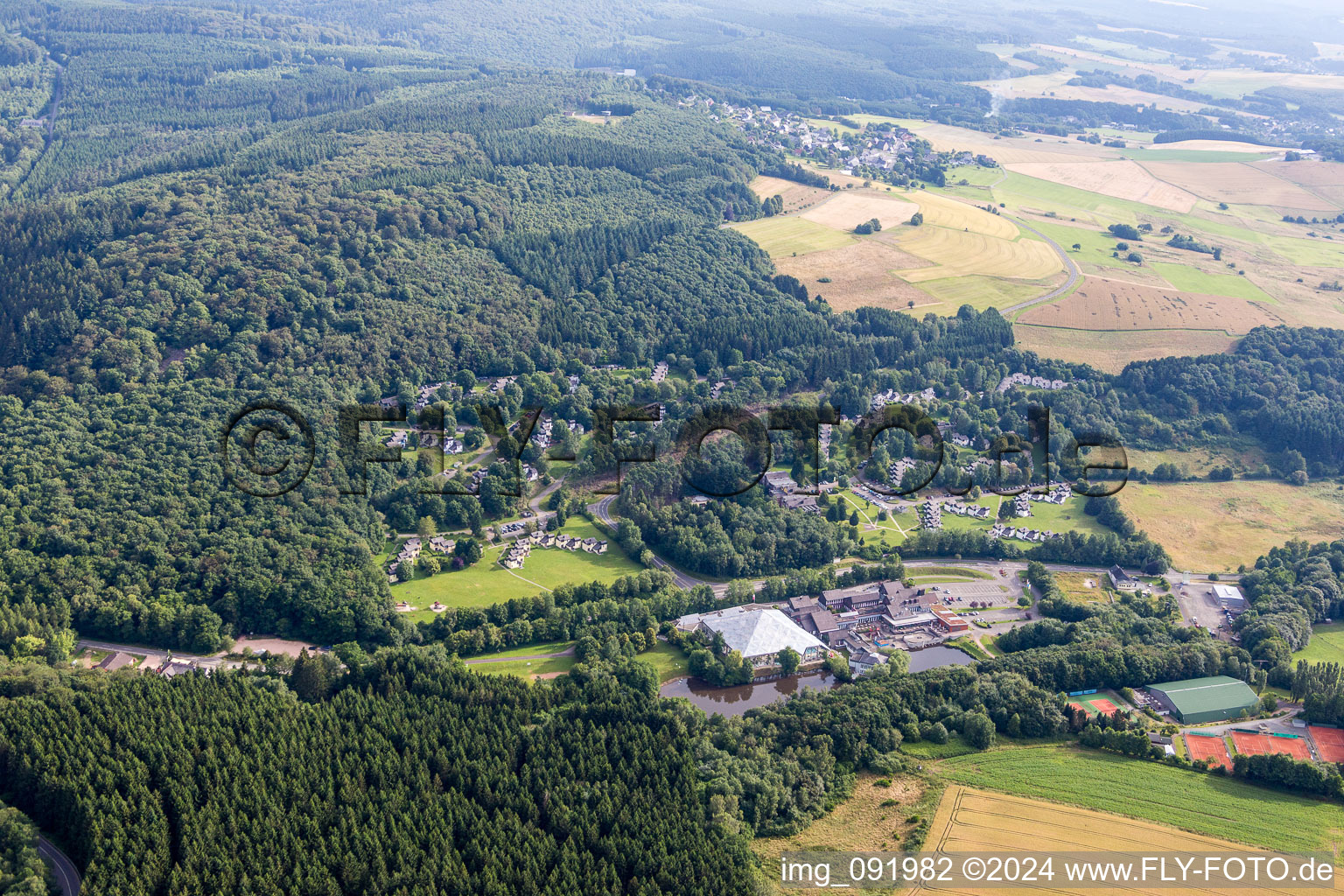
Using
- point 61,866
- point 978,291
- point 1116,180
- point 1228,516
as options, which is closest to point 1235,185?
point 1116,180

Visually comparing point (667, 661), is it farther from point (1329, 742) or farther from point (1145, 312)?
point (1145, 312)

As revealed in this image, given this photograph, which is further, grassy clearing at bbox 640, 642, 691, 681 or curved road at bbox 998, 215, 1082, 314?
curved road at bbox 998, 215, 1082, 314

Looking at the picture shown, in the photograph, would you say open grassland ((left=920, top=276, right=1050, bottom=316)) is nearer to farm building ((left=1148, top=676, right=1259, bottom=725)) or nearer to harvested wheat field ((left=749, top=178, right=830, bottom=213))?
harvested wheat field ((left=749, top=178, right=830, bottom=213))

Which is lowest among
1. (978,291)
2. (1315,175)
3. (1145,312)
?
(1145,312)

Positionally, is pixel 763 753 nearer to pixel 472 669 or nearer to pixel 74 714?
pixel 472 669

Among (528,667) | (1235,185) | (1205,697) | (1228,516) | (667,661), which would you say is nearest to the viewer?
(1205,697)

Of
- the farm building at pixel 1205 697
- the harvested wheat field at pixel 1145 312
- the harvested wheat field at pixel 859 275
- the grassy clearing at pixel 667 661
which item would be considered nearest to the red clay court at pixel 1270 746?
the farm building at pixel 1205 697

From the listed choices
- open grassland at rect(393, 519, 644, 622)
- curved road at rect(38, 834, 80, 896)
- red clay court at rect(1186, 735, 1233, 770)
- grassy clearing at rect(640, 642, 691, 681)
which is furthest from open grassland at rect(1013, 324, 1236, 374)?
curved road at rect(38, 834, 80, 896)

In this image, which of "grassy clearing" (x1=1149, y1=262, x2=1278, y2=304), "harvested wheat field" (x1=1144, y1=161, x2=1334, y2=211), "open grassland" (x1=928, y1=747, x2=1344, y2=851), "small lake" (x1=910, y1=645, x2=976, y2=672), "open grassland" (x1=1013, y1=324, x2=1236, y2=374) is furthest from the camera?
"harvested wheat field" (x1=1144, y1=161, x2=1334, y2=211)

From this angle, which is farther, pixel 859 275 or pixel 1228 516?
pixel 859 275
